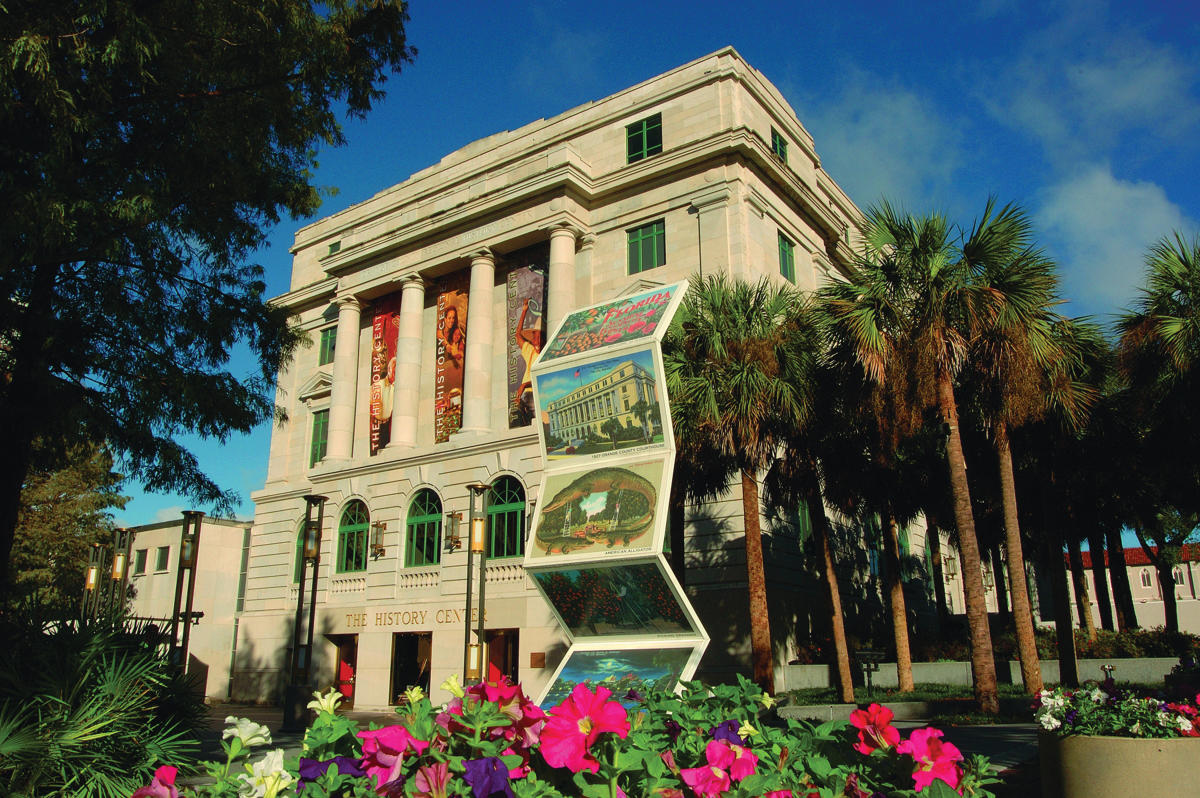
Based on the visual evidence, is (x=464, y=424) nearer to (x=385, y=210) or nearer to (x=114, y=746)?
(x=385, y=210)

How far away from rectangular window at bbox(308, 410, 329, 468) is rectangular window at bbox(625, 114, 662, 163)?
18838 millimetres

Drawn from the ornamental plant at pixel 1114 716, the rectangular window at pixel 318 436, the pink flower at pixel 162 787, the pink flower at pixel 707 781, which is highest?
the rectangular window at pixel 318 436

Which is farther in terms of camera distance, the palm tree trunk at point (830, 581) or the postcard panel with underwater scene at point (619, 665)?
the palm tree trunk at point (830, 581)

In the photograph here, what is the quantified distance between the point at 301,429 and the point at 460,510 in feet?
44.4

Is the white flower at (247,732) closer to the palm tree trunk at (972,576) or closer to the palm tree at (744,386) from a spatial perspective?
the palm tree trunk at (972,576)

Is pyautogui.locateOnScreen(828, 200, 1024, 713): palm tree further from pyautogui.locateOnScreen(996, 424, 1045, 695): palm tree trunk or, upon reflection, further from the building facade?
the building facade

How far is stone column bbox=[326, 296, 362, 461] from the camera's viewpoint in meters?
39.6

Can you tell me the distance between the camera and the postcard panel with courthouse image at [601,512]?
16.6 meters

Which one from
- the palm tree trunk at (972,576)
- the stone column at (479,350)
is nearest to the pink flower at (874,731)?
the palm tree trunk at (972,576)

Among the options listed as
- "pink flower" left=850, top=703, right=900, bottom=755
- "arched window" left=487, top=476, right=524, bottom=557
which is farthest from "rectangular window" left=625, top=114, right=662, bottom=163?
"pink flower" left=850, top=703, right=900, bottom=755

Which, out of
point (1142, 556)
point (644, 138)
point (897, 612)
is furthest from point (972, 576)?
point (1142, 556)

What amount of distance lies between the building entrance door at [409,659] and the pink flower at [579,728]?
32.9 m

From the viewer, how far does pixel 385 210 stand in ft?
144

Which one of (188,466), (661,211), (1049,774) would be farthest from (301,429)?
(1049,774)
